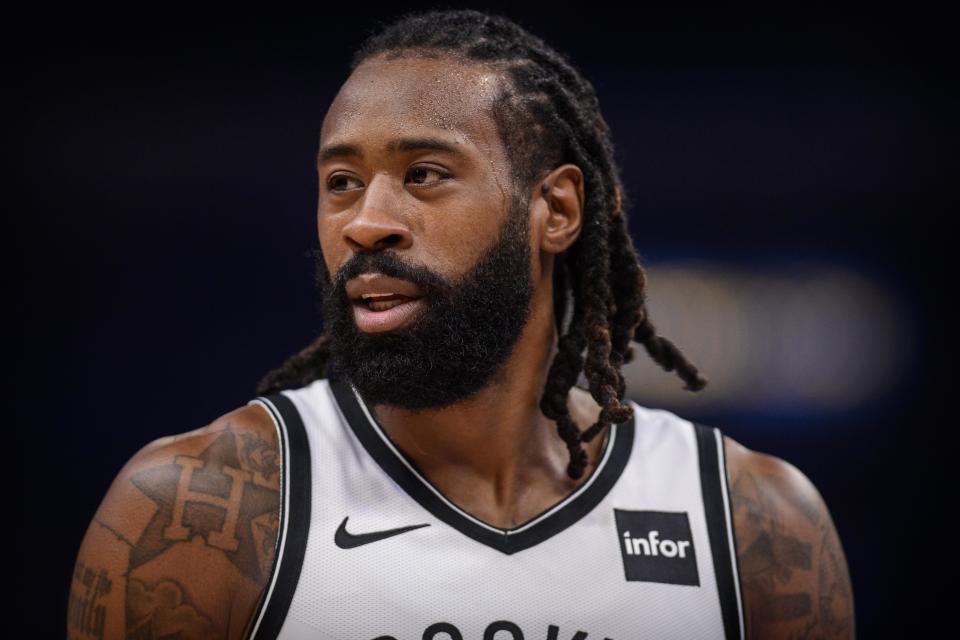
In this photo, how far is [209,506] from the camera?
2.15 m

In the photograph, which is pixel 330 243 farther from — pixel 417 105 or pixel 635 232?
pixel 635 232

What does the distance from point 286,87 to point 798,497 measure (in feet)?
9.34

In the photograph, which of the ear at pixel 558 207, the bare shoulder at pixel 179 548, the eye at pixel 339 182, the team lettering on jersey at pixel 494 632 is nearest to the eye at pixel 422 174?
the eye at pixel 339 182

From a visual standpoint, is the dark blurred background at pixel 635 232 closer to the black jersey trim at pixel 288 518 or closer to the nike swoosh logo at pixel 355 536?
the black jersey trim at pixel 288 518

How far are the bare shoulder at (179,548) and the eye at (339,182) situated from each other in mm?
632

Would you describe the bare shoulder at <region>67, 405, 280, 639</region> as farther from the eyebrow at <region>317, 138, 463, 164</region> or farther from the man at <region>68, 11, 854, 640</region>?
the eyebrow at <region>317, 138, 463, 164</region>

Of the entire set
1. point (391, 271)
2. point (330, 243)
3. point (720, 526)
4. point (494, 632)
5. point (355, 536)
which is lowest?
point (494, 632)

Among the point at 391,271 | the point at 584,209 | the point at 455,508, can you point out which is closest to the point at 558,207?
the point at 584,209

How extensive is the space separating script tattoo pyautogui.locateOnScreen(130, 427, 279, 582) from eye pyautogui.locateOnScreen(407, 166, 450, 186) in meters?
0.72

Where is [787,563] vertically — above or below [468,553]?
below

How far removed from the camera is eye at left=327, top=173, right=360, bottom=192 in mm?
2366

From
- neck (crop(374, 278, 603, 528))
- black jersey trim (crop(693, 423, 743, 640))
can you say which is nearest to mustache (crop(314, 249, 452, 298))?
neck (crop(374, 278, 603, 528))

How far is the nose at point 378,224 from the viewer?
223cm

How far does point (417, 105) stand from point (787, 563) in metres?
1.35
